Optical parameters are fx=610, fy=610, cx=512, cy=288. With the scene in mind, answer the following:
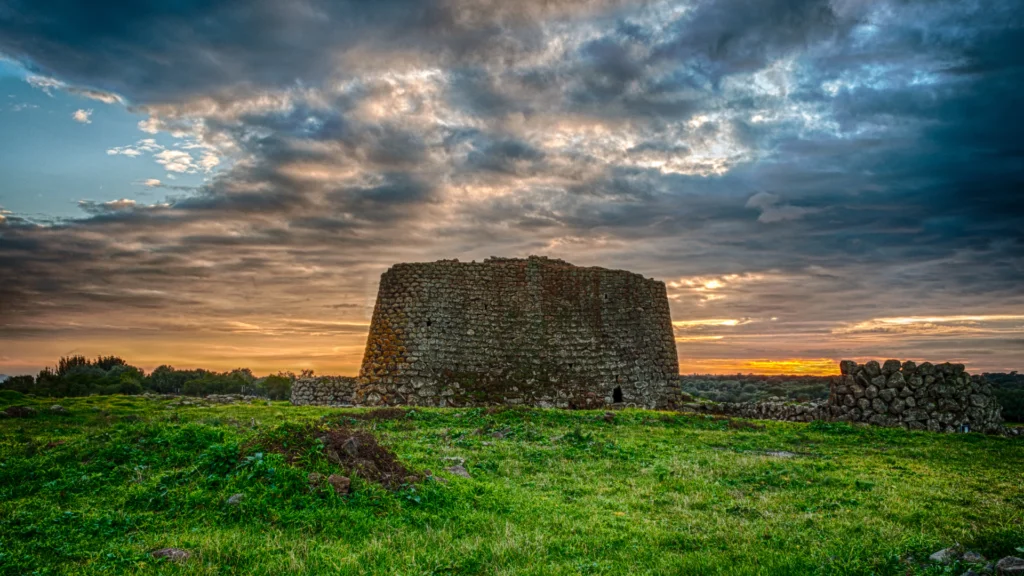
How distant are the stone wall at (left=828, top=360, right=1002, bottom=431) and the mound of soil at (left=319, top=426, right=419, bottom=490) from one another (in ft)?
63.7

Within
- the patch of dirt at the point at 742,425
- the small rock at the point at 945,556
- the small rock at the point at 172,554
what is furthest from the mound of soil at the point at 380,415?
the small rock at the point at 945,556

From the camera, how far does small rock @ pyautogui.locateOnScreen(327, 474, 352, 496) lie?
8320mm

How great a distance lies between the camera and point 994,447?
54.9 ft

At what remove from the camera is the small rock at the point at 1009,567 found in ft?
18.6

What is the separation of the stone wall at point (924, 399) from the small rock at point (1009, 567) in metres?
18.1

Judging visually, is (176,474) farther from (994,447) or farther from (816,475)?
(994,447)

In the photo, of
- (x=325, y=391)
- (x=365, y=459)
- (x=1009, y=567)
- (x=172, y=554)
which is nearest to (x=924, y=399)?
(x=1009, y=567)

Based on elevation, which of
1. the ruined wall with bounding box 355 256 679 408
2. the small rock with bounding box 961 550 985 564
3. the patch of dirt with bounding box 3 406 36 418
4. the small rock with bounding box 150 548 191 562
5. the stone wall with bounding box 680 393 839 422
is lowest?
the stone wall with bounding box 680 393 839 422

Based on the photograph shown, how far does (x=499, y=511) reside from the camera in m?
8.55

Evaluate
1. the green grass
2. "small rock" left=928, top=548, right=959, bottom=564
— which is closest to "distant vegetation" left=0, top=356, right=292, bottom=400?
the green grass

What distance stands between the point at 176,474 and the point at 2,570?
3.15 metres

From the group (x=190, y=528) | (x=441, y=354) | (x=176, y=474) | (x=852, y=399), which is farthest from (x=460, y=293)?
(x=190, y=528)

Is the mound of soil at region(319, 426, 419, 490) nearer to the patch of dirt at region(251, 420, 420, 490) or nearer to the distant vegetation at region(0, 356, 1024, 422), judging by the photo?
the patch of dirt at region(251, 420, 420, 490)

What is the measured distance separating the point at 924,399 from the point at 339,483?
21512 millimetres
